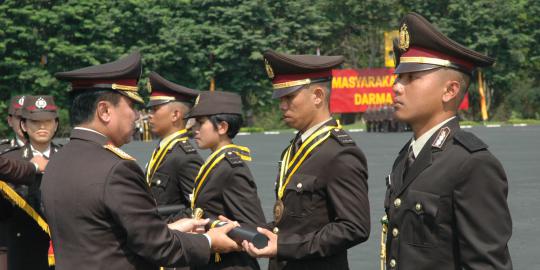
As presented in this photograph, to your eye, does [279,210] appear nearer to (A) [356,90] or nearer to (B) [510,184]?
(B) [510,184]

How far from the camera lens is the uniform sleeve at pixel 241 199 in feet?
18.7

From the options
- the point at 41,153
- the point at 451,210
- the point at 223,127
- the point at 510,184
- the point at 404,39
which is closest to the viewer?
the point at 451,210

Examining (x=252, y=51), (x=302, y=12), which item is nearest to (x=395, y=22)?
(x=302, y=12)

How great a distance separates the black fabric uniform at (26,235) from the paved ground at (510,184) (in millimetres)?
3259

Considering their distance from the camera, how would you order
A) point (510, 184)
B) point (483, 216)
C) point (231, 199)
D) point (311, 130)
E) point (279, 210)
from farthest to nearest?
point (510, 184) → point (231, 199) → point (311, 130) → point (279, 210) → point (483, 216)

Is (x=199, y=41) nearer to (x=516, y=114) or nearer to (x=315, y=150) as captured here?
(x=516, y=114)

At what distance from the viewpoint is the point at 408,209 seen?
12.1ft

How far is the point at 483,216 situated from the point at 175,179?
3954mm

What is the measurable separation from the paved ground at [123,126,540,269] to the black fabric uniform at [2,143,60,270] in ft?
10.7

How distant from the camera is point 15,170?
6242 mm

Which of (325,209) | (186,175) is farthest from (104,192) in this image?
(186,175)

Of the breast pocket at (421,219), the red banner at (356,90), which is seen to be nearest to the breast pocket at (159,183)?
the breast pocket at (421,219)

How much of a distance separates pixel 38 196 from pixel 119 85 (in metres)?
2.78

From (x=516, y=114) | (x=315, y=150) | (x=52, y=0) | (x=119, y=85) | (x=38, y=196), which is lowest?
(x=516, y=114)
